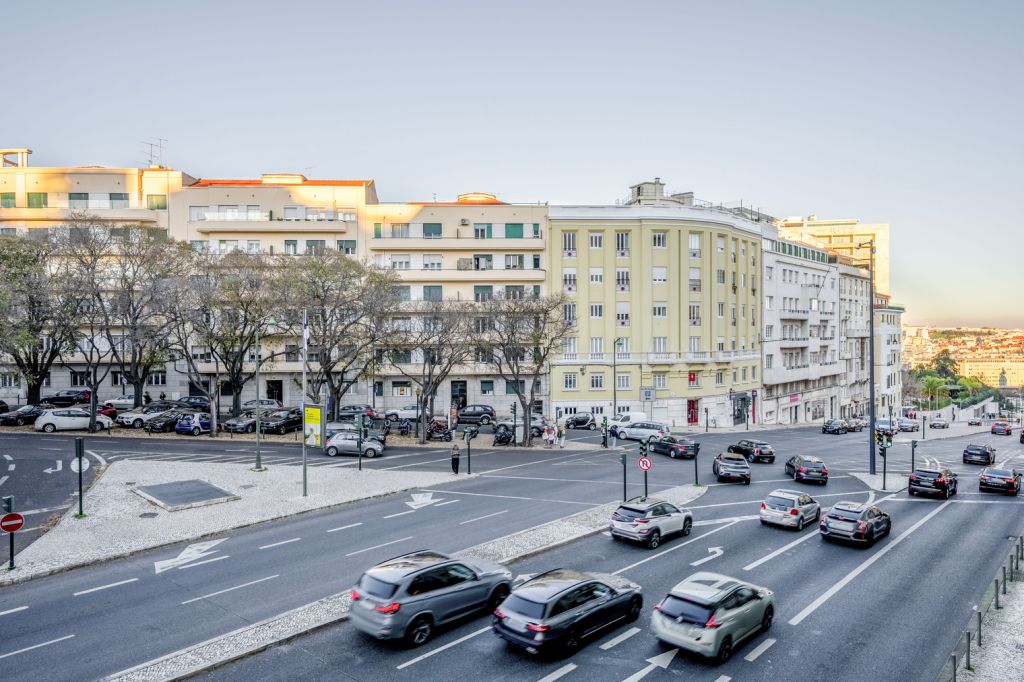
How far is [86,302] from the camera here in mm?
43000

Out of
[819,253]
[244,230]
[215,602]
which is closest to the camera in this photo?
[215,602]

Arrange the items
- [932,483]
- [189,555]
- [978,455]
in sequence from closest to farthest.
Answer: [189,555], [932,483], [978,455]

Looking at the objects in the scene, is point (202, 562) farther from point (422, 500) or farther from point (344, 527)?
point (422, 500)

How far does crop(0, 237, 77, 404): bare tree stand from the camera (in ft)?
117

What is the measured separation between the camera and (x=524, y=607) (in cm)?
1320

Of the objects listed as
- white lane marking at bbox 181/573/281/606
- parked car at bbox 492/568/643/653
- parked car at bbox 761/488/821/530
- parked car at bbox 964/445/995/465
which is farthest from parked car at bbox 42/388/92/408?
parked car at bbox 964/445/995/465

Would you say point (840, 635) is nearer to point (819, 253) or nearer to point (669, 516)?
point (669, 516)

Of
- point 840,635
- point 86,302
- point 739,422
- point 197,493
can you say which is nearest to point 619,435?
point 739,422

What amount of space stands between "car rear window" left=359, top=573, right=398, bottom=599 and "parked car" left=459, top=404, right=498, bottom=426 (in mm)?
39694

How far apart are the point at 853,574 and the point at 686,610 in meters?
8.29

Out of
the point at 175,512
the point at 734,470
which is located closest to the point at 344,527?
the point at 175,512

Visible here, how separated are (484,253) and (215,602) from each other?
159ft

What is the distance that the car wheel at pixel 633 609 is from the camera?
1486 centimetres

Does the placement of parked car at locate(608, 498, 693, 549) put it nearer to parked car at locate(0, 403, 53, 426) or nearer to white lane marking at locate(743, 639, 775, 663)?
white lane marking at locate(743, 639, 775, 663)
